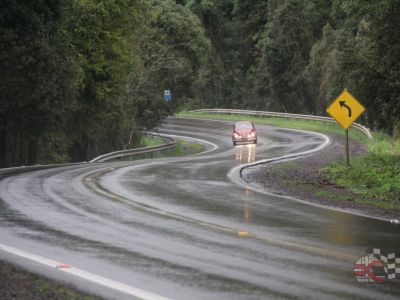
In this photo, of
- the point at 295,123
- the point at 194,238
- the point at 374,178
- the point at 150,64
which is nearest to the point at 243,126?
the point at 150,64

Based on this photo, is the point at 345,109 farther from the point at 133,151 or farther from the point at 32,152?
the point at 133,151

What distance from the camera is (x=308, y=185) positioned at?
17875 millimetres

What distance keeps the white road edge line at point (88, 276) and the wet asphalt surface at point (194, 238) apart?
110 mm

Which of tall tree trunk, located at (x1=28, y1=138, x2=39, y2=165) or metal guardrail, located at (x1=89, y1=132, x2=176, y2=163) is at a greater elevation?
tall tree trunk, located at (x1=28, y1=138, x2=39, y2=165)

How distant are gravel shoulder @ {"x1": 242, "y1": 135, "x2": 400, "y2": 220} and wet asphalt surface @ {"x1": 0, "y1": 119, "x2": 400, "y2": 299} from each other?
80 cm

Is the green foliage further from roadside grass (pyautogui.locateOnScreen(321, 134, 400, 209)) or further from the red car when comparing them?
roadside grass (pyautogui.locateOnScreen(321, 134, 400, 209))

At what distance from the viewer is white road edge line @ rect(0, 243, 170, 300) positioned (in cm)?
690

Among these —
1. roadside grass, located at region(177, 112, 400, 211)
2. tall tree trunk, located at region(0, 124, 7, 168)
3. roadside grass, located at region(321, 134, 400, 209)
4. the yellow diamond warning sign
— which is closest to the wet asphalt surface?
roadside grass, located at region(177, 112, 400, 211)

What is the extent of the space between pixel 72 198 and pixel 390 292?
8.89 metres

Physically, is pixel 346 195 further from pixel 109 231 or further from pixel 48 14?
pixel 48 14

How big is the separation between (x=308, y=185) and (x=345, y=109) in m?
3.73

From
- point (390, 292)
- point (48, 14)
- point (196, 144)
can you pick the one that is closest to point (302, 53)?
point (196, 144)

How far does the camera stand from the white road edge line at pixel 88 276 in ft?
22.6

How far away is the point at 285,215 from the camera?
40.8 ft
